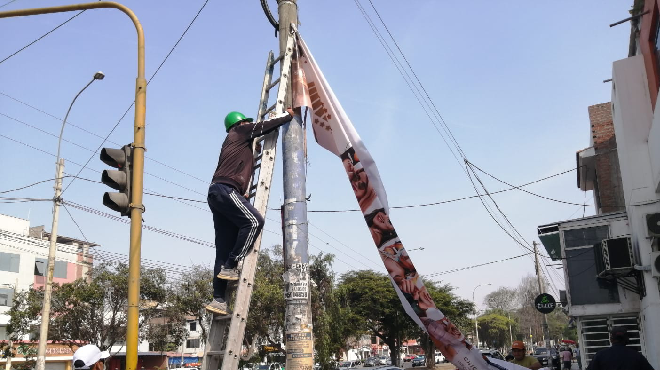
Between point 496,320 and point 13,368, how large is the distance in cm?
6676

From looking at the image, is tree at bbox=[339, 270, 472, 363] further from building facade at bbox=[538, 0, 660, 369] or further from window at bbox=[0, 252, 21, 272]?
window at bbox=[0, 252, 21, 272]

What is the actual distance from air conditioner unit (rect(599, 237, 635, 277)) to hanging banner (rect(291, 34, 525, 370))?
11.2 m

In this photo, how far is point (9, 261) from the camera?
41438mm

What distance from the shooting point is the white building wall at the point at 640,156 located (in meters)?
13.5

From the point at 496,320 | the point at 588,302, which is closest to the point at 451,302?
the point at 588,302

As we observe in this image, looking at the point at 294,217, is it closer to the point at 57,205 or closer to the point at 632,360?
the point at 632,360

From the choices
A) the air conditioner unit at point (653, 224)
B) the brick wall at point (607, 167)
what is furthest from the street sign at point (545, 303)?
the air conditioner unit at point (653, 224)

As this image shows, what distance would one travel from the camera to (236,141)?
670cm

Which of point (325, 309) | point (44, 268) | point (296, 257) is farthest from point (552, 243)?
point (44, 268)

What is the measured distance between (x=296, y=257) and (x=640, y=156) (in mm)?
11079

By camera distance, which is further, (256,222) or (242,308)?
(256,222)

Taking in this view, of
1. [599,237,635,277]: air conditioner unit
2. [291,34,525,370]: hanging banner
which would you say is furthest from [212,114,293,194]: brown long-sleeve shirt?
[599,237,635,277]: air conditioner unit

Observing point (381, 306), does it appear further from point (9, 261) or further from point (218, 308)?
point (218, 308)

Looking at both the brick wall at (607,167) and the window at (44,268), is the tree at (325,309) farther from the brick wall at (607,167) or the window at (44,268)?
the window at (44,268)
